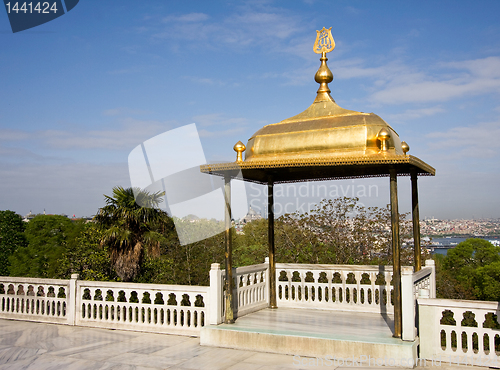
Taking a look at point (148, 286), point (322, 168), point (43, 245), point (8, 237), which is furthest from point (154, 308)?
point (8, 237)

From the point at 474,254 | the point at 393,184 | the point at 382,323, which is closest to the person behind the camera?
the point at 393,184

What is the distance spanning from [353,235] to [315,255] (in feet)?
5.00

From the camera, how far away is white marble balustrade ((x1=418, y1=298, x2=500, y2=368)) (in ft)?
16.9

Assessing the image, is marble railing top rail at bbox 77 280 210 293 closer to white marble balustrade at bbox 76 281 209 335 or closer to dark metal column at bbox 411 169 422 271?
white marble balustrade at bbox 76 281 209 335

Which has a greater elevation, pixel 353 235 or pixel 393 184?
pixel 393 184

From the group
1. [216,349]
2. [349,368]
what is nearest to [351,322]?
[349,368]

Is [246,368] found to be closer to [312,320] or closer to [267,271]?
[312,320]

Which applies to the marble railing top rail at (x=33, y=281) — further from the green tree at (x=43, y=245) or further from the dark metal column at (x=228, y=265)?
the green tree at (x=43, y=245)

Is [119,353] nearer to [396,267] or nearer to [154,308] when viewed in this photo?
[154,308]

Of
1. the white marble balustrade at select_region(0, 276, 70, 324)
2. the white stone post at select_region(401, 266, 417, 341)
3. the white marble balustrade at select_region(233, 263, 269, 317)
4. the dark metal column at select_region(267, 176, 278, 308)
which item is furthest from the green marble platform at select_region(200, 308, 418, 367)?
the white marble balustrade at select_region(0, 276, 70, 324)

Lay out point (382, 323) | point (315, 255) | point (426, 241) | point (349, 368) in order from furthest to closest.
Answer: point (426, 241), point (315, 255), point (382, 323), point (349, 368)

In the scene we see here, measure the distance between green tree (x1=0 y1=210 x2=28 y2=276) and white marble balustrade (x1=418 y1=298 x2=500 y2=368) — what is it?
2250 centimetres

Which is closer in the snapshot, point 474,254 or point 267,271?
point 267,271

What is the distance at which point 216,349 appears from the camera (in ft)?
20.1
